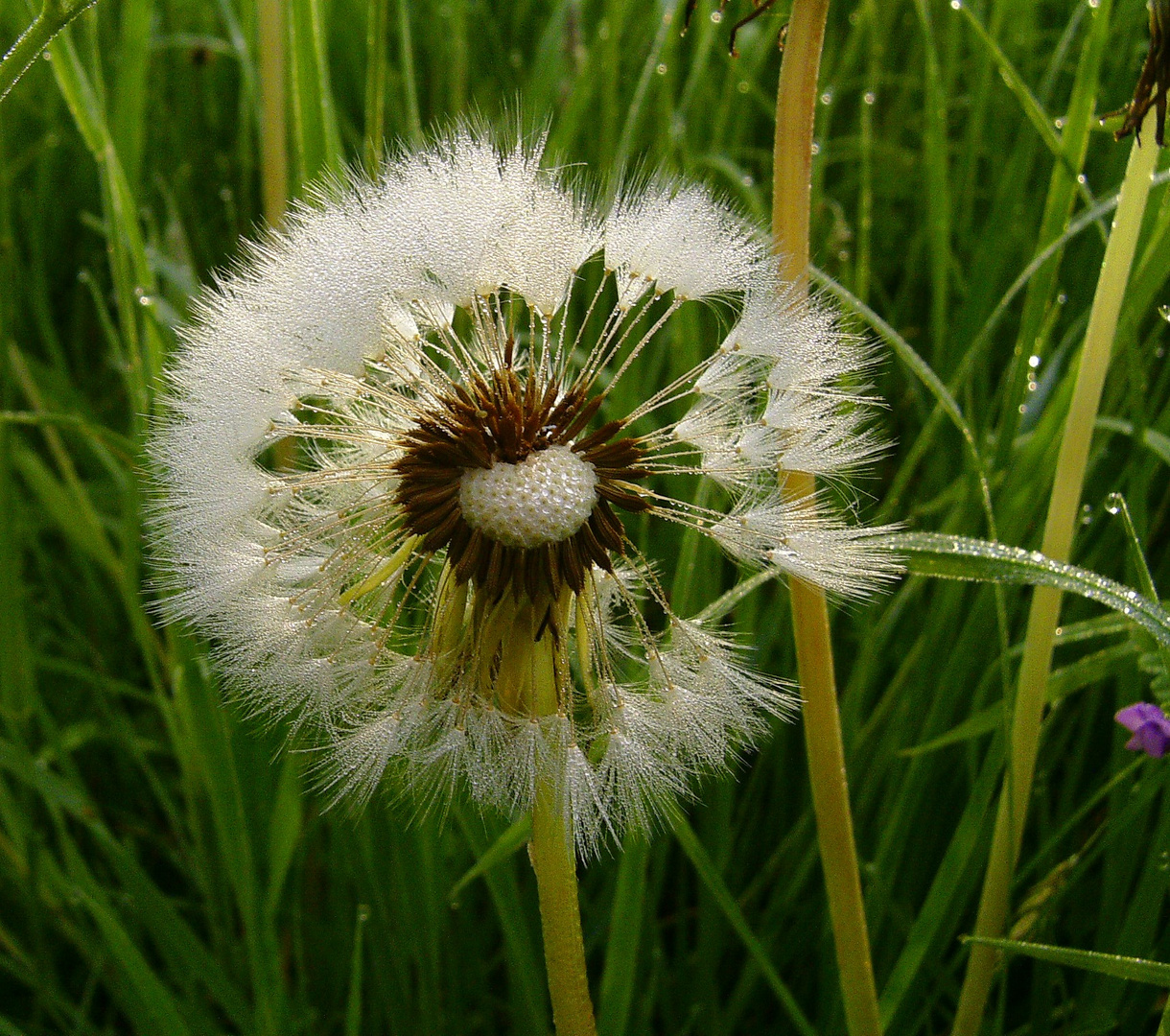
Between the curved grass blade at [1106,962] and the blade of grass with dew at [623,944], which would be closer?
the curved grass blade at [1106,962]

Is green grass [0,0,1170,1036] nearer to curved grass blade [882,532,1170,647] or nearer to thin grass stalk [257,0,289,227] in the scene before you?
thin grass stalk [257,0,289,227]

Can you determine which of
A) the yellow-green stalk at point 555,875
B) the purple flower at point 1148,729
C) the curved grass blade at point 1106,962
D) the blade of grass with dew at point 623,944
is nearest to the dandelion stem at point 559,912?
the yellow-green stalk at point 555,875

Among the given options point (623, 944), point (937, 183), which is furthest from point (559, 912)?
point (937, 183)

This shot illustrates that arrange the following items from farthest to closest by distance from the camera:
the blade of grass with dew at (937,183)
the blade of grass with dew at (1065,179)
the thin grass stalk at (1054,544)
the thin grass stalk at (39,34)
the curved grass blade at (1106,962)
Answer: the blade of grass with dew at (937,183), the blade of grass with dew at (1065,179), the thin grass stalk at (1054,544), the curved grass blade at (1106,962), the thin grass stalk at (39,34)

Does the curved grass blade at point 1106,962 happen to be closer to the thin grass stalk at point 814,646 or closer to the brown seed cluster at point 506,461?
the thin grass stalk at point 814,646

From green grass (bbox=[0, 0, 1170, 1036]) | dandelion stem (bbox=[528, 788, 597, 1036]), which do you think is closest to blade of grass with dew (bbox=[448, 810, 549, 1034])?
green grass (bbox=[0, 0, 1170, 1036])
